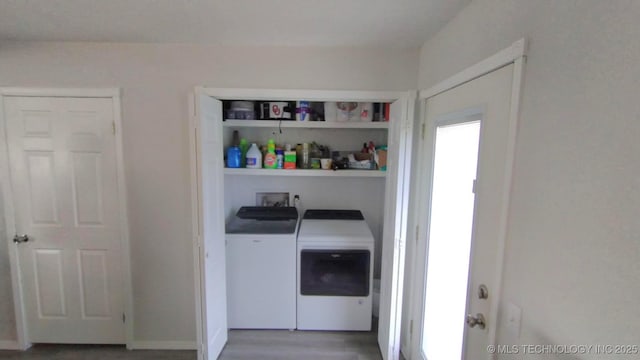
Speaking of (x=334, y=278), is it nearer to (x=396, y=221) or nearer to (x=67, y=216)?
(x=396, y=221)

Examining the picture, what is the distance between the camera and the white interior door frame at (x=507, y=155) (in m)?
0.97

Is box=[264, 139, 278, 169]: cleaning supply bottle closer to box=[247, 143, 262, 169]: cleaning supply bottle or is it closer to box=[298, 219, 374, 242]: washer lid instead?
box=[247, 143, 262, 169]: cleaning supply bottle

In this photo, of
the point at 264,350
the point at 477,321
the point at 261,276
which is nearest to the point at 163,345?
the point at 264,350

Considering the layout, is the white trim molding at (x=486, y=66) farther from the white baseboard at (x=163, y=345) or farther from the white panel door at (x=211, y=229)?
the white baseboard at (x=163, y=345)

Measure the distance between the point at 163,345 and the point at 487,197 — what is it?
98.9 inches

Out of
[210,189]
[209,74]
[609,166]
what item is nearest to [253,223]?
[210,189]

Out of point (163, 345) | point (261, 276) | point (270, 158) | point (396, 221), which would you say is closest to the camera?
point (396, 221)

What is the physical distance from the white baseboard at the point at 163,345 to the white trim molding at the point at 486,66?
2572mm

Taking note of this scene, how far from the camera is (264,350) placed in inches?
89.3

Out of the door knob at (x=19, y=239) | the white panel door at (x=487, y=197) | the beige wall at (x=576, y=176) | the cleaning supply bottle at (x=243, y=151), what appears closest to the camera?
the beige wall at (x=576, y=176)

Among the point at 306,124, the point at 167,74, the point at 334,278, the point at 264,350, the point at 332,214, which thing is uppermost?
the point at 167,74

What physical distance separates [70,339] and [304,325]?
187 cm

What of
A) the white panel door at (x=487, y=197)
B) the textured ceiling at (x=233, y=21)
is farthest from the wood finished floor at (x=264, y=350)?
the textured ceiling at (x=233, y=21)

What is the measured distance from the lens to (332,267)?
2428 mm
